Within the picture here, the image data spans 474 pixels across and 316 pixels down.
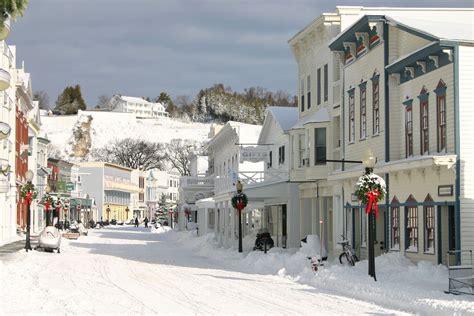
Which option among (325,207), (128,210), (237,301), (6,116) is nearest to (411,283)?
(237,301)

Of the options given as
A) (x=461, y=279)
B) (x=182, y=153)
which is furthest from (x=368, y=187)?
(x=182, y=153)

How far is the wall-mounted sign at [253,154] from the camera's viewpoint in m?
48.9

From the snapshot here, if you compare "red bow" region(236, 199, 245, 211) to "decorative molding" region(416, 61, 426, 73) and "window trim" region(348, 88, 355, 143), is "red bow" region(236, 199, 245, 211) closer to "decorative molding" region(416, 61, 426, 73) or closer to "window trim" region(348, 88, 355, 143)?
"window trim" region(348, 88, 355, 143)

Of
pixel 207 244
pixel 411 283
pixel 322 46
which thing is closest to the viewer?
pixel 411 283

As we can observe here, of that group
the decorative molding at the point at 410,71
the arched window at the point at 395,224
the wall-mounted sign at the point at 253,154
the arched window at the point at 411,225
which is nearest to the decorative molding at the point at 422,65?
the decorative molding at the point at 410,71

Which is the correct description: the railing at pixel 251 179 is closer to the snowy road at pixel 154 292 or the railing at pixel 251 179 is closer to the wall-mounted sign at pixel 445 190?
the snowy road at pixel 154 292

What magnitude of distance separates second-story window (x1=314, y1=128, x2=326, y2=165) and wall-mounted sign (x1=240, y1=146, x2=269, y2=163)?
10.6 meters

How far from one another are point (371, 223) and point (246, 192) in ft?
63.6

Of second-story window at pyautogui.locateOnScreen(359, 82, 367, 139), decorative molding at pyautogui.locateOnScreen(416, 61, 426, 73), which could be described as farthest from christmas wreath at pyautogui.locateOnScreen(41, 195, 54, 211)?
decorative molding at pyautogui.locateOnScreen(416, 61, 426, 73)

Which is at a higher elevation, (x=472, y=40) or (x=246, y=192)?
(x=472, y=40)

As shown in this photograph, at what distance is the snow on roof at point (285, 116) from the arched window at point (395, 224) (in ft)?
54.5

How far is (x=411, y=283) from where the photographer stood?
23.0 meters

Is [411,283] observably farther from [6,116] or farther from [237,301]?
[6,116]

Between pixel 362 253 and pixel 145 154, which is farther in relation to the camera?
pixel 145 154
